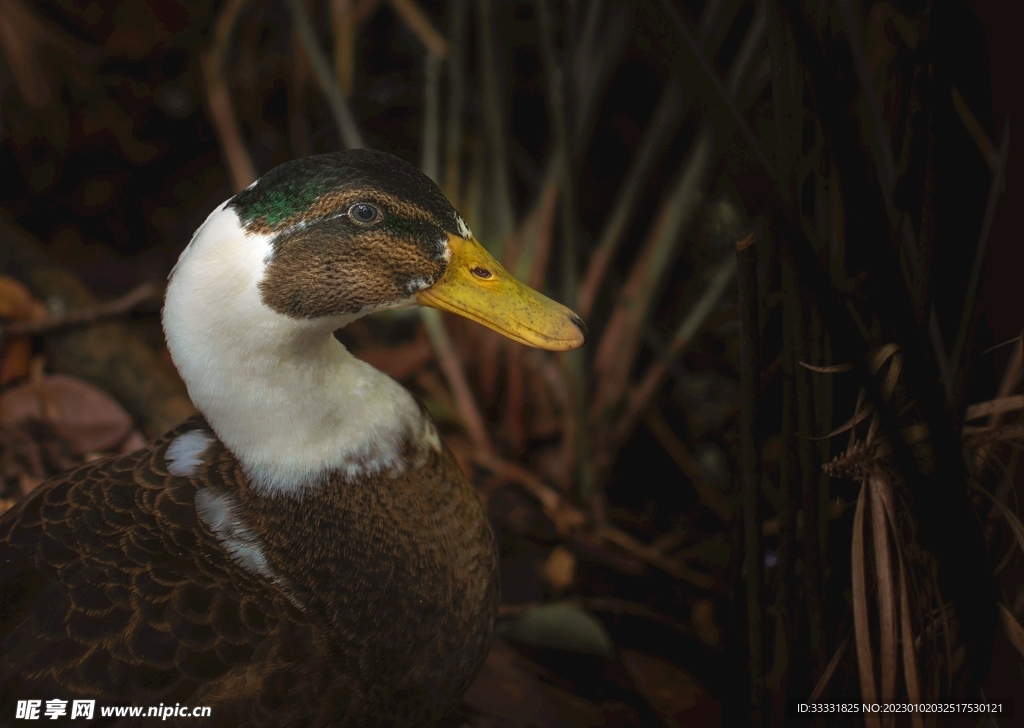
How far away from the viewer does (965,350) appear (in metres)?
0.80

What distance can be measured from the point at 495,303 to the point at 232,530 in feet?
1.29

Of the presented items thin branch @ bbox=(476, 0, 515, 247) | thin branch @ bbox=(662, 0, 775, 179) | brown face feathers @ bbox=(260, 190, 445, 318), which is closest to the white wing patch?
brown face feathers @ bbox=(260, 190, 445, 318)

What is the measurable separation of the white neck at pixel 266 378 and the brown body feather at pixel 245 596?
35mm

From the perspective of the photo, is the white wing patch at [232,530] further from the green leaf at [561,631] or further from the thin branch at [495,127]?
the thin branch at [495,127]

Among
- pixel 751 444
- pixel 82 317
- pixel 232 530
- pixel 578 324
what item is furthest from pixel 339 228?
pixel 82 317

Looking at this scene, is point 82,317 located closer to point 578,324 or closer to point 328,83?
point 328,83

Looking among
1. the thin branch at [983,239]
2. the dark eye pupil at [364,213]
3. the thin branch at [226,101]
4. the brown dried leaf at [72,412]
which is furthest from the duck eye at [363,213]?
the thin branch at [226,101]

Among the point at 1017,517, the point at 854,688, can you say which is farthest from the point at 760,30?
the point at 854,688

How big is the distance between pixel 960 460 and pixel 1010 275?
0.71 ft

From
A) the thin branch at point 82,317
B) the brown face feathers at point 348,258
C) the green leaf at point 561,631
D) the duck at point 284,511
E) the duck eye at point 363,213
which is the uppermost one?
the duck eye at point 363,213

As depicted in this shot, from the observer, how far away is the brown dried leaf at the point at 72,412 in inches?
55.9

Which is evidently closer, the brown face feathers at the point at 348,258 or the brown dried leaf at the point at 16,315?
the brown face feathers at the point at 348,258

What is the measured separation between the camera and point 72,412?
4.74 feet

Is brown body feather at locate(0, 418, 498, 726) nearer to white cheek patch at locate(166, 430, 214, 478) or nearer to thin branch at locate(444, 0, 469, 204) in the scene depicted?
white cheek patch at locate(166, 430, 214, 478)
